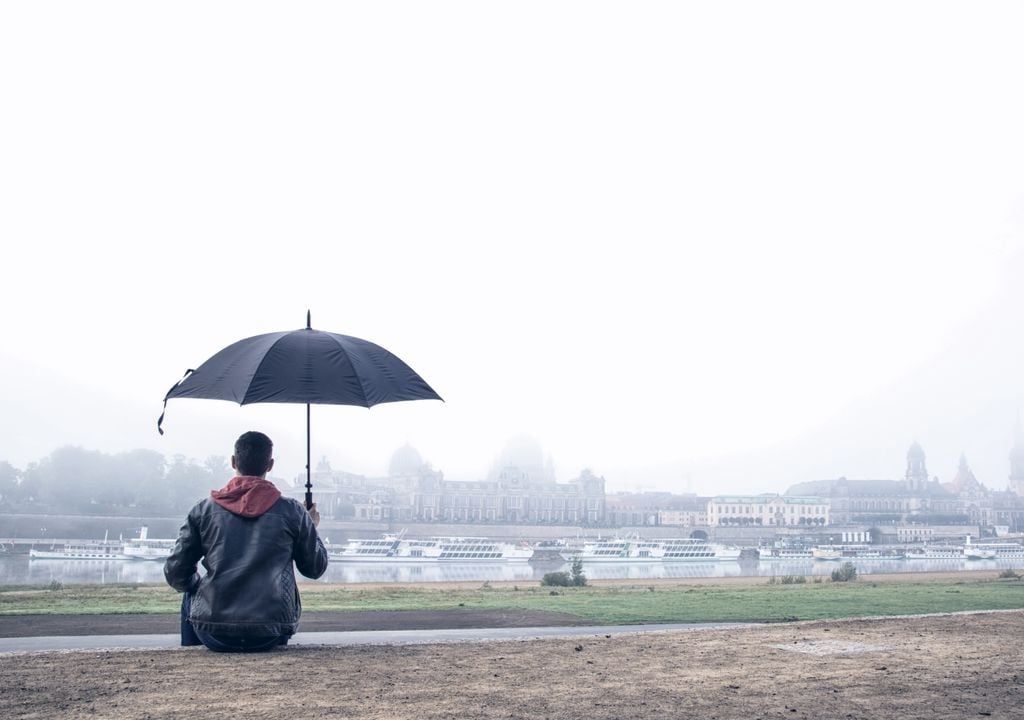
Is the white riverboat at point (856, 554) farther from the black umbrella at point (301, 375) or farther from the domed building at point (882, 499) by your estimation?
Answer: the black umbrella at point (301, 375)

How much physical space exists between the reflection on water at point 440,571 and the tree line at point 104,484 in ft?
109

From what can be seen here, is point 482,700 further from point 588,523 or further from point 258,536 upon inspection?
point 588,523

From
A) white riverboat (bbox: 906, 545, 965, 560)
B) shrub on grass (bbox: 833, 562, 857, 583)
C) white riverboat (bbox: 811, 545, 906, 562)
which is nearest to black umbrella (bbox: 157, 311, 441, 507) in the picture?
shrub on grass (bbox: 833, 562, 857, 583)

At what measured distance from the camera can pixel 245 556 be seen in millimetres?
5891

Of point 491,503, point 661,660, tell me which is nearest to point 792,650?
point 661,660

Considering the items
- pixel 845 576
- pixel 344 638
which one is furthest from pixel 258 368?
pixel 845 576

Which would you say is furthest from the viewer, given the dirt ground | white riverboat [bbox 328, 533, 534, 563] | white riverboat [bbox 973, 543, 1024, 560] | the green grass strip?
white riverboat [bbox 973, 543, 1024, 560]

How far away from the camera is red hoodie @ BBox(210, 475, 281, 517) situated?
5914 mm

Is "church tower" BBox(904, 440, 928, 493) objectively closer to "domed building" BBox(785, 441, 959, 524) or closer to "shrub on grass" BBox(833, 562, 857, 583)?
"domed building" BBox(785, 441, 959, 524)

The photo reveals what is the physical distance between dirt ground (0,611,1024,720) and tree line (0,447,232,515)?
96632 mm

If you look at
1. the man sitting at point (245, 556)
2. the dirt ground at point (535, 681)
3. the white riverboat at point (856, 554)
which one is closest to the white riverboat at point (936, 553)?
the white riverboat at point (856, 554)

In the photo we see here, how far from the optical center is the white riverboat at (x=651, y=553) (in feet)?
232

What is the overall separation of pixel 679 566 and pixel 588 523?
52686 millimetres

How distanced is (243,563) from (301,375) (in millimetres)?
1291
